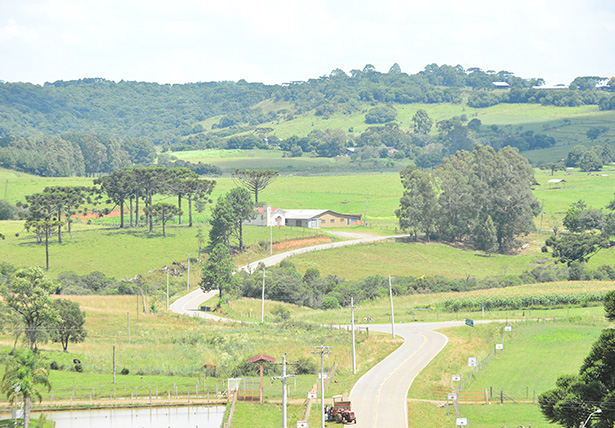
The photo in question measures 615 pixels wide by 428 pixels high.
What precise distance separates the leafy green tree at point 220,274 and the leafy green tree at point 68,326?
27.2m

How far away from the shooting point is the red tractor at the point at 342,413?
4694 centimetres

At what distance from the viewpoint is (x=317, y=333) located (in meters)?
79.4

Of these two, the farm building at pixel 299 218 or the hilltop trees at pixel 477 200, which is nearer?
the hilltop trees at pixel 477 200

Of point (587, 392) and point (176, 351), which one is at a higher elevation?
point (587, 392)

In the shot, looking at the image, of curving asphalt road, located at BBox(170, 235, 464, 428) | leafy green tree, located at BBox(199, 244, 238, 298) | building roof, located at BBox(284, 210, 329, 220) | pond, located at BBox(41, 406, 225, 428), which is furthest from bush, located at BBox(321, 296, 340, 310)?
building roof, located at BBox(284, 210, 329, 220)

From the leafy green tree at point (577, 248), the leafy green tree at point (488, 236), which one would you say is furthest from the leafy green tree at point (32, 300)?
the leafy green tree at point (488, 236)

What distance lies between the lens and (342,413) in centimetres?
4712

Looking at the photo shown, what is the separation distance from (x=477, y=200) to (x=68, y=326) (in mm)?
95391

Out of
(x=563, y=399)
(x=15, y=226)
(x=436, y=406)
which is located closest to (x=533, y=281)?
(x=436, y=406)

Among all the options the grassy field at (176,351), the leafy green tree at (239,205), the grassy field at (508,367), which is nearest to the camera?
the grassy field at (508,367)

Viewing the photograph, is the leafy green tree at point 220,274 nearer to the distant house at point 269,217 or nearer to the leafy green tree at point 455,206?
the distant house at point 269,217

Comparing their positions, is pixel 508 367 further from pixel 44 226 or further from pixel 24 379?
pixel 44 226

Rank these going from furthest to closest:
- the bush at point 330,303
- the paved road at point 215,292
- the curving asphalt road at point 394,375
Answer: the bush at point 330,303 < the paved road at point 215,292 < the curving asphalt road at point 394,375

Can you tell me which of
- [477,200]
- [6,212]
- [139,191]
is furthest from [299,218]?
[6,212]
